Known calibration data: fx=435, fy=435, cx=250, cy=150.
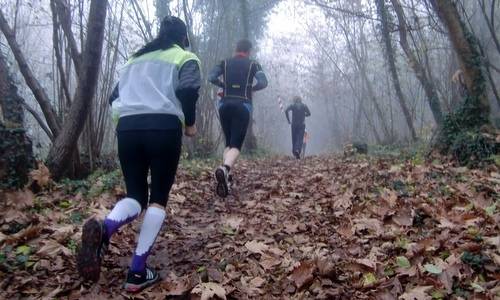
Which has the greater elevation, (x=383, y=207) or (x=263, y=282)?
(x=383, y=207)

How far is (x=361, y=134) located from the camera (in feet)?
83.5

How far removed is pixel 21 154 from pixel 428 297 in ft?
15.2

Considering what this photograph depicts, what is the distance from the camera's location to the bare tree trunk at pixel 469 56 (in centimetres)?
708

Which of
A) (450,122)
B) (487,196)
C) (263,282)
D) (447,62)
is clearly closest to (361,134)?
(447,62)

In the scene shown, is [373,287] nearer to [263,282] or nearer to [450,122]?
[263,282]

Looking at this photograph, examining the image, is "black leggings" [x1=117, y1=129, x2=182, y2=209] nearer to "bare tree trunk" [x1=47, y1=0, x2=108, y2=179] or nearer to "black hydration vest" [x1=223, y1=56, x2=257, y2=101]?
"bare tree trunk" [x1=47, y1=0, x2=108, y2=179]

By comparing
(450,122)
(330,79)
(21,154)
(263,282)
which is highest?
(330,79)

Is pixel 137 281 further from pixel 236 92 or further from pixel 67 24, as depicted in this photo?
pixel 67 24

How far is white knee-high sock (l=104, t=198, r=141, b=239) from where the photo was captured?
3.09 m

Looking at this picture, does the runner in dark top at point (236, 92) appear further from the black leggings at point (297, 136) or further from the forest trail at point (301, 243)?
the black leggings at point (297, 136)

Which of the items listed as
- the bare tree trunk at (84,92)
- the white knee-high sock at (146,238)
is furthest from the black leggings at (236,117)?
the white knee-high sock at (146,238)

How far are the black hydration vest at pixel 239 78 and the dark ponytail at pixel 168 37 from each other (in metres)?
2.79

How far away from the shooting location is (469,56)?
23.3 ft

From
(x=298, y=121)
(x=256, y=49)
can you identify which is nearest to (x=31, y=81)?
(x=298, y=121)
